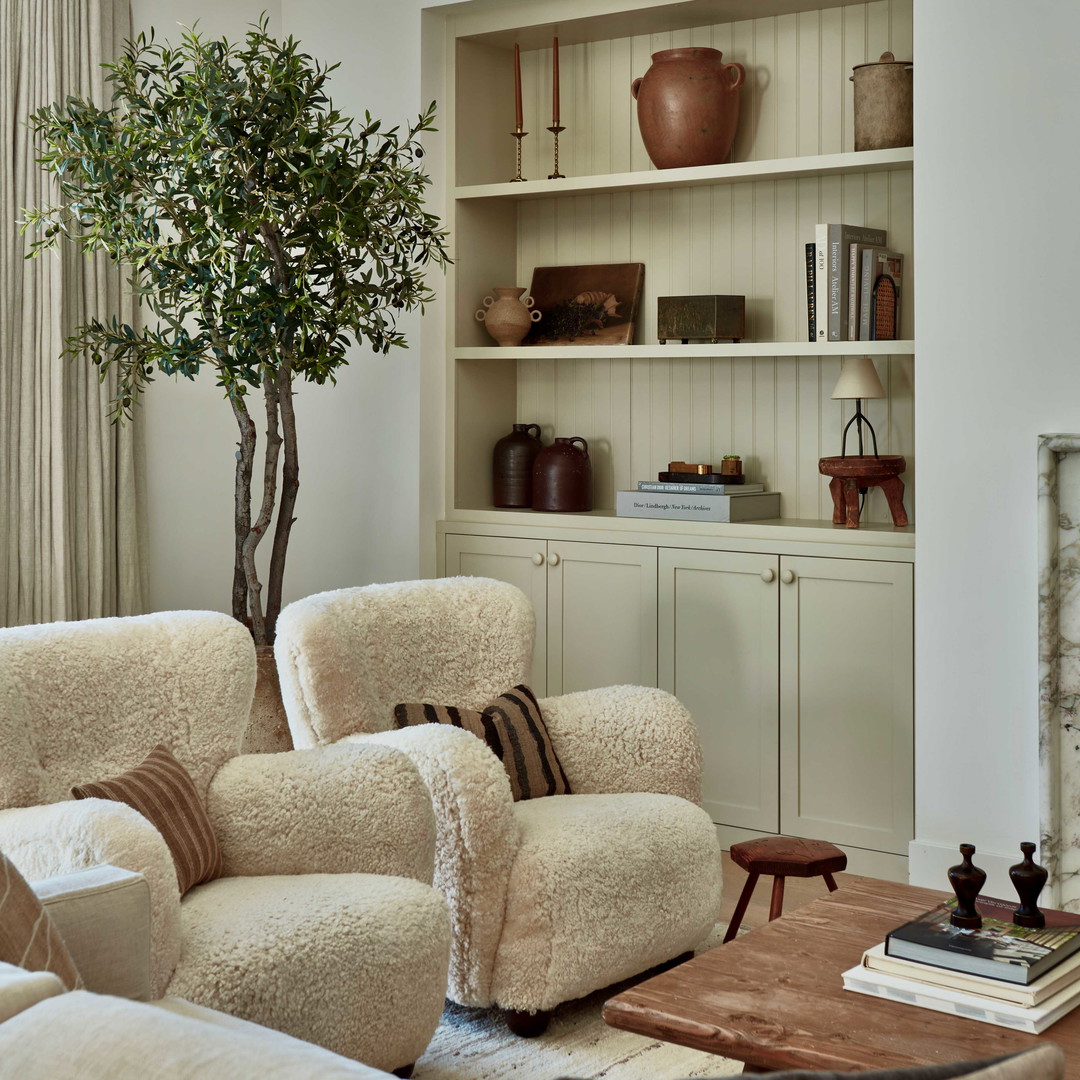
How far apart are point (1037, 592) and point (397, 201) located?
6.25 feet

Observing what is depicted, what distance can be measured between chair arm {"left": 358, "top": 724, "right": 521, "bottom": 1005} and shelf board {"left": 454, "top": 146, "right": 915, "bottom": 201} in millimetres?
2006

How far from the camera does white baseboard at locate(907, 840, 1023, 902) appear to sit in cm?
320

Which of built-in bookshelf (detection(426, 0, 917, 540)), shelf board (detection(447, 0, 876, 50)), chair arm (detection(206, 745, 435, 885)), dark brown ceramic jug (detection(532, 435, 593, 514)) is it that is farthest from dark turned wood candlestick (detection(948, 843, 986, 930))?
shelf board (detection(447, 0, 876, 50))

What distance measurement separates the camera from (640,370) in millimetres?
4312

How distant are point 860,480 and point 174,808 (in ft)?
7.17

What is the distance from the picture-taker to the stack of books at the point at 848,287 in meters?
3.66

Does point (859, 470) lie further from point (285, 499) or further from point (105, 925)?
point (105, 925)

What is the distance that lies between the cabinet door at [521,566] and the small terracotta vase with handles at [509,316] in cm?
67

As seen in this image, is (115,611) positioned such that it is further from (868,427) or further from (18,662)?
(868,427)

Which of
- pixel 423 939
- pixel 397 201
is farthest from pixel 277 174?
pixel 423 939

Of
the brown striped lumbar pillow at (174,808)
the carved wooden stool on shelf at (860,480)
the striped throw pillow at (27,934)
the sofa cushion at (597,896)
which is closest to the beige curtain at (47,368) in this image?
the brown striped lumbar pillow at (174,808)

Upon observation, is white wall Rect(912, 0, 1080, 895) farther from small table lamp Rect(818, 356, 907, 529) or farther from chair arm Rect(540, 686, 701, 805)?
chair arm Rect(540, 686, 701, 805)

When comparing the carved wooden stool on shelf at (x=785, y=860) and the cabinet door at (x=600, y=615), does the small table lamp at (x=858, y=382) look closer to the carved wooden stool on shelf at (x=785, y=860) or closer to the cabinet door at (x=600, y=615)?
the cabinet door at (x=600, y=615)

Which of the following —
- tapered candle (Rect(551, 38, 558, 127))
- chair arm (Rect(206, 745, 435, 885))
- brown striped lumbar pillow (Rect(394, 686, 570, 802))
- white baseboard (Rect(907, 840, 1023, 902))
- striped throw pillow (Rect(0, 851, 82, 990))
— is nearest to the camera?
striped throw pillow (Rect(0, 851, 82, 990))
